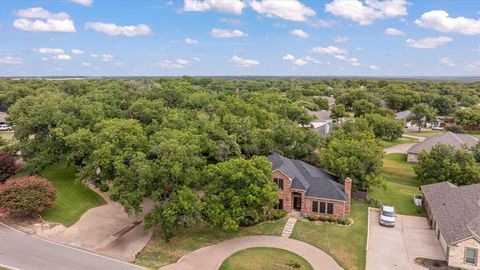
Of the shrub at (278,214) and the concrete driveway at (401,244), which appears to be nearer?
the concrete driveway at (401,244)

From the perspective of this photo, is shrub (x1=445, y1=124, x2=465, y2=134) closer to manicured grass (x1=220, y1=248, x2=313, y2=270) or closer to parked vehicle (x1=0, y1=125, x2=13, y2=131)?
manicured grass (x1=220, y1=248, x2=313, y2=270)

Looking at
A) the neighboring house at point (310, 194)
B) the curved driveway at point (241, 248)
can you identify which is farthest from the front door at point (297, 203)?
the curved driveway at point (241, 248)

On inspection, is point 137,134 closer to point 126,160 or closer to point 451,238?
point 126,160

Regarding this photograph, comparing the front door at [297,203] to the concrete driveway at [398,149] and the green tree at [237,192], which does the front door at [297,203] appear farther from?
the concrete driveway at [398,149]

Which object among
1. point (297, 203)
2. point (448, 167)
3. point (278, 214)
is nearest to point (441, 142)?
point (448, 167)

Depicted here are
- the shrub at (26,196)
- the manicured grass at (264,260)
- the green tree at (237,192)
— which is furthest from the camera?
the shrub at (26,196)

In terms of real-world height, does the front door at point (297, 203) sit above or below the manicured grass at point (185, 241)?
above

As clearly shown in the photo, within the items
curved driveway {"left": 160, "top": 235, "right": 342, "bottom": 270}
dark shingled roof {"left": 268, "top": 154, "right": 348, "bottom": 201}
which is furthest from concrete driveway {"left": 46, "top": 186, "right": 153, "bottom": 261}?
dark shingled roof {"left": 268, "top": 154, "right": 348, "bottom": 201}

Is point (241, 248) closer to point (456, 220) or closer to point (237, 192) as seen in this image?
point (237, 192)
